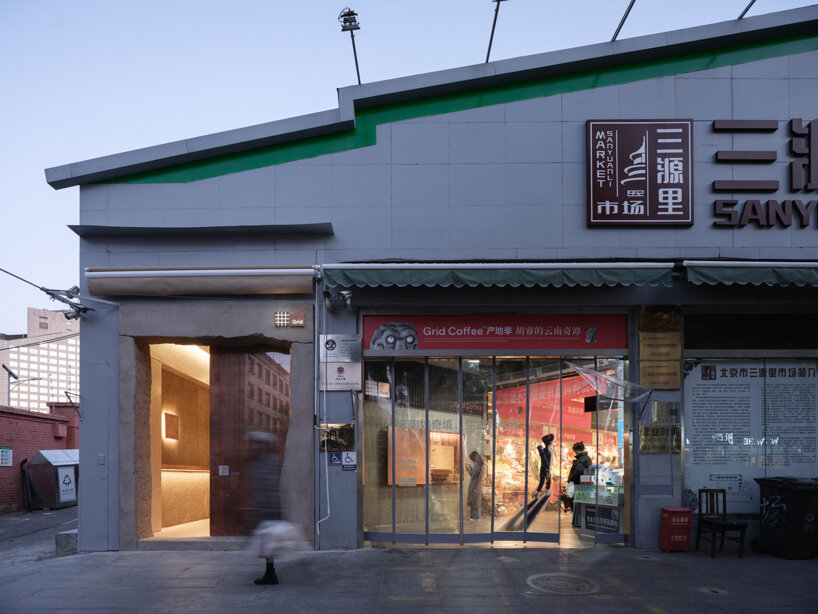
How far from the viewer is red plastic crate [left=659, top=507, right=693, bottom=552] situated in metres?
9.37

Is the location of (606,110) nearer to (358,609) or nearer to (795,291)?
(795,291)

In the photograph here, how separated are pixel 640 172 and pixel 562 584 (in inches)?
237

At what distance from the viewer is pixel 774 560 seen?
9117 mm

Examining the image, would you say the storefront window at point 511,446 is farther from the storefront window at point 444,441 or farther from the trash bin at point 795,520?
the trash bin at point 795,520

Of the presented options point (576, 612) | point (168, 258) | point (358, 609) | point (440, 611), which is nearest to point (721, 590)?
point (576, 612)

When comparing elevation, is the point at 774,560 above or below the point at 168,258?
below

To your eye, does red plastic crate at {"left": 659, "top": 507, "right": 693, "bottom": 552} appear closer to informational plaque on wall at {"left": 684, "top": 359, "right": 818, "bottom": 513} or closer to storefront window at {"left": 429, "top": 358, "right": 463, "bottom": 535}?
informational plaque on wall at {"left": 684, "top": 359, "right": 818, "bottom": 513}

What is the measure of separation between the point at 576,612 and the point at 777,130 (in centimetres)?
778

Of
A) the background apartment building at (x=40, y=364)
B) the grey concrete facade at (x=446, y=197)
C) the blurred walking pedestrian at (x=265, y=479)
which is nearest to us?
the blurred walking pedestrian at (x=265, y=479)

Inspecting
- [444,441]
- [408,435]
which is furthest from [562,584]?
[408,435]

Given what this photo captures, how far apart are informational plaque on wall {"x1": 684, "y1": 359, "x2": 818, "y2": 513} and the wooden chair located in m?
0.20

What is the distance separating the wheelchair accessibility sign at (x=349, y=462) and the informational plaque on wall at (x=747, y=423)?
200 inches

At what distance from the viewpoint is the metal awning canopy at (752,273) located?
28.7ft

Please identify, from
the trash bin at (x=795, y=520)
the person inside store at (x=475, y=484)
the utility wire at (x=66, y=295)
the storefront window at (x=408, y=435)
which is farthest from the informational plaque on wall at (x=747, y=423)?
the utility wire at (x=66, y=295)
